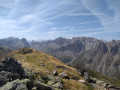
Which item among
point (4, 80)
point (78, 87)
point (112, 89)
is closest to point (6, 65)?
point (4, 80)

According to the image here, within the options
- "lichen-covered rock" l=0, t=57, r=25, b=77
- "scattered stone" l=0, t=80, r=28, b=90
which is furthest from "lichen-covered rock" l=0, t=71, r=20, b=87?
"lichen-covered rock" l=0, t=57, r=25, b=77

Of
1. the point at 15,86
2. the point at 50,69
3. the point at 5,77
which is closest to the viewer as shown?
the point at 15,86

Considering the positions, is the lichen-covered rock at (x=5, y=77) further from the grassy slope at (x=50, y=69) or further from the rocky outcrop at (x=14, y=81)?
the grassy slope at (x=50, y=69)

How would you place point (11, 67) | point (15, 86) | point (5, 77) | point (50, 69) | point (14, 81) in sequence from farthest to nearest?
point (50, 69), point (11, 67), point (5, 77), point (14, 81), point (15, 86)

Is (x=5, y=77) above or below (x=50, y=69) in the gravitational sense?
above

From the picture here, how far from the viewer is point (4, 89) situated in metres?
18.5

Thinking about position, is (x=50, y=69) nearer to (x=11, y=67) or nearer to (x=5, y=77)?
(x=11, y=67)

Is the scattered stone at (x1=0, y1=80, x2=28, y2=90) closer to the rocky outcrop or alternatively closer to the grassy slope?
the rocky outcrop

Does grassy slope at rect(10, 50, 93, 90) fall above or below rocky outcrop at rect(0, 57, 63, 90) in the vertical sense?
below

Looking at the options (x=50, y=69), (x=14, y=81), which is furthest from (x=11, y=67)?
(x=50, y=69)

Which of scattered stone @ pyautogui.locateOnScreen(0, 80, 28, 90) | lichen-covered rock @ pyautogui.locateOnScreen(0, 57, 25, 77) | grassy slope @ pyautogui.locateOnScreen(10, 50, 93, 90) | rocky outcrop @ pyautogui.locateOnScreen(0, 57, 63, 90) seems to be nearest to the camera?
scattered stone @ pyautogui.locateOnScreen(0, 80, 28, 90)

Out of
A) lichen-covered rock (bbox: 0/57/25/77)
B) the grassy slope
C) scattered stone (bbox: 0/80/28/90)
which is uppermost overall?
lichen-covered rock (bbox: 0/57/25/77)

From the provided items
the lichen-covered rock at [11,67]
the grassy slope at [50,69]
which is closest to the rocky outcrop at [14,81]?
the lichen-covered rock at [11,67]

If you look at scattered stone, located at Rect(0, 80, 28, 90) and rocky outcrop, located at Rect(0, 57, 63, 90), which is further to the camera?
rocky outcrop, located at Rect(0, 57, 63, 90)
